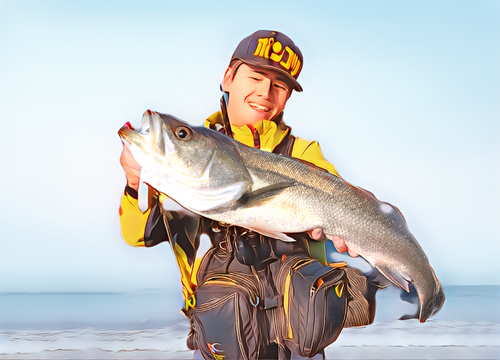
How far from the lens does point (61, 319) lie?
4258mm

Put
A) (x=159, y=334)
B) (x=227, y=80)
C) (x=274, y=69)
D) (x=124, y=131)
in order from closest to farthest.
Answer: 1. (x=124, y=131)
2. (x=274, y=69)
3. (x=227, y=80)
4. (x=159, y=334)

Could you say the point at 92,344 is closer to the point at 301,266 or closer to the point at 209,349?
the point at 209,349

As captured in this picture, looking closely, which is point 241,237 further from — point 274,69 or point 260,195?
point 274,69

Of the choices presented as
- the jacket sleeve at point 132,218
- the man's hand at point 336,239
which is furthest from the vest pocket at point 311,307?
the jacket sleeve at point 132,218

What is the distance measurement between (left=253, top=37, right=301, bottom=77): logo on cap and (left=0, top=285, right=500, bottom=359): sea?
1.89m

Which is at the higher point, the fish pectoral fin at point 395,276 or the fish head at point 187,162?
the fish head at point 187,162

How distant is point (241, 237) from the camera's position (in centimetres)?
220

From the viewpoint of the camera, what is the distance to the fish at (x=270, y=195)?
1728mm

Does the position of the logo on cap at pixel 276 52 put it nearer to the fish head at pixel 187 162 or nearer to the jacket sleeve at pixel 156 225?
the fish head at pixel 187 162

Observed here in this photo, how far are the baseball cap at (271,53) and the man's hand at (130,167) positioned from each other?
0.88 metres

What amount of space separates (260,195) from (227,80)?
922mm

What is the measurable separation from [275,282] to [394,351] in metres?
1.91

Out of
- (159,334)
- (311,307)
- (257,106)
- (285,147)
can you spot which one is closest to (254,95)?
(257,106)

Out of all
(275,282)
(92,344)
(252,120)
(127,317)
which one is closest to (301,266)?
(275,282)
